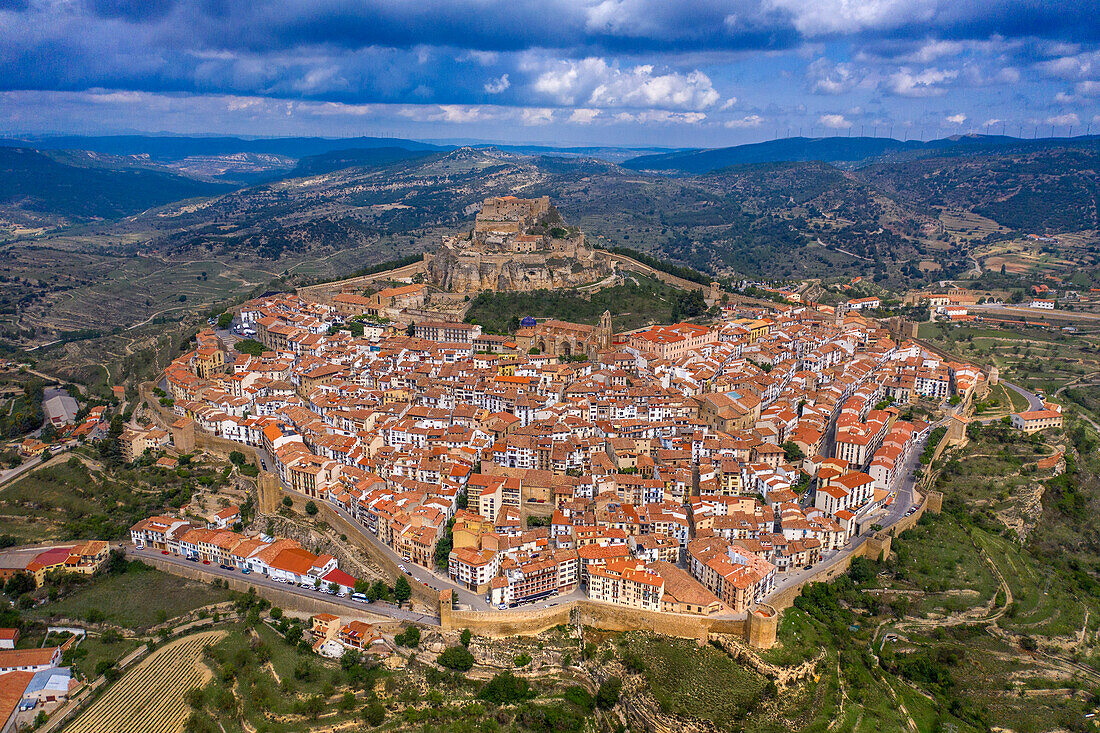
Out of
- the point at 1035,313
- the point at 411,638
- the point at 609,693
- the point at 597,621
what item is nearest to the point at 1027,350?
the point at 1035,313

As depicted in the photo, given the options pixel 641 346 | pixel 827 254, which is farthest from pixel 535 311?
pixel 827 254

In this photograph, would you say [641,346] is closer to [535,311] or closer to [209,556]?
[535,311]

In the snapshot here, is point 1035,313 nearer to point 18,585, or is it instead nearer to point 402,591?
point 402,591

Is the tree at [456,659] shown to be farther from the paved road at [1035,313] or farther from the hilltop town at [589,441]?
the paved road at [1035,313]

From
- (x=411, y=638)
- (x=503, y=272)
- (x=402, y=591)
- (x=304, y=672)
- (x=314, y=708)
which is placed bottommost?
(x=314, y=708)

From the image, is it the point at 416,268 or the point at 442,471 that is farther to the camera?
the point at 416,268

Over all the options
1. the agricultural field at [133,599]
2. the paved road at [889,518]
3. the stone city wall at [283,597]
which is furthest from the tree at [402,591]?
the paved road at [889,518]

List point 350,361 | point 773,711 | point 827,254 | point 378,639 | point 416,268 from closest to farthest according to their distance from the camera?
point 773,711
point 378,639
point 350,361
point 416,268
point 827,254
